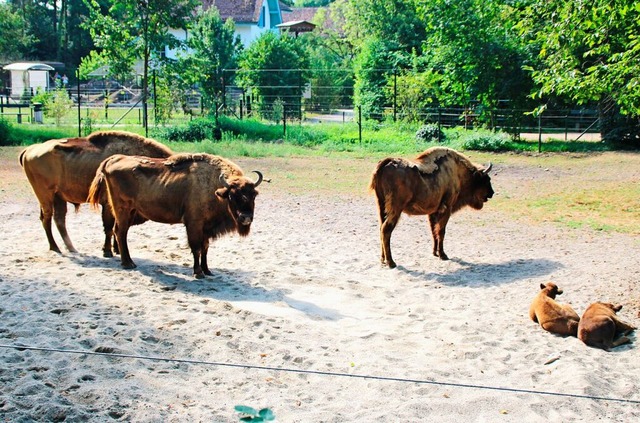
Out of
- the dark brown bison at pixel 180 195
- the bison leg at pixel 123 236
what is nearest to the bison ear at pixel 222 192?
the dark brown bison at pixel 180 195

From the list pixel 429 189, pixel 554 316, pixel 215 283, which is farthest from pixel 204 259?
pixel 554 316

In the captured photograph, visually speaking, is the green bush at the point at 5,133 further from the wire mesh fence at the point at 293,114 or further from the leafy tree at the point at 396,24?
the leafy tree at the point at 396,24

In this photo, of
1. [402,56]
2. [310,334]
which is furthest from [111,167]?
[402,56]

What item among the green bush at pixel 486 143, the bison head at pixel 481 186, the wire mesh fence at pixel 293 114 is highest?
the wire mesh fence at pixel 293 114

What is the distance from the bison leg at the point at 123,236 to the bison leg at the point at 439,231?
447cm

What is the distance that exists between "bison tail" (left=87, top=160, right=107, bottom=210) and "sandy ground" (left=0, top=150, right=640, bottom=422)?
0.88 meters

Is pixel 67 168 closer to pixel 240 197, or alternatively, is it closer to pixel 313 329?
pixel 240 197

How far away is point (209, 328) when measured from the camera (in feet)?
25.2

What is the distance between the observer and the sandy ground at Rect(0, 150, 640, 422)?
597cm

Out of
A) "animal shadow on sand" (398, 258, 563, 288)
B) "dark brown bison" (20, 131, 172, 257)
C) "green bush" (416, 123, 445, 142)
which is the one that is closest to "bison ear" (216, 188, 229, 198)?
"dark brown bison" (20, 131, 172, 257)

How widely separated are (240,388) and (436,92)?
25.6 m

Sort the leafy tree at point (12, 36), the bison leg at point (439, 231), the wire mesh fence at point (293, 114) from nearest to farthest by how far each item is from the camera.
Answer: the bison leg at point (439, 231) < the wire mesh fence at point (293, 114) < the leafy tree at point (12, 36)

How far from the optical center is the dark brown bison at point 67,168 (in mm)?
11312

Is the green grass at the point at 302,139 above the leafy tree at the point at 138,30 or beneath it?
beneath
